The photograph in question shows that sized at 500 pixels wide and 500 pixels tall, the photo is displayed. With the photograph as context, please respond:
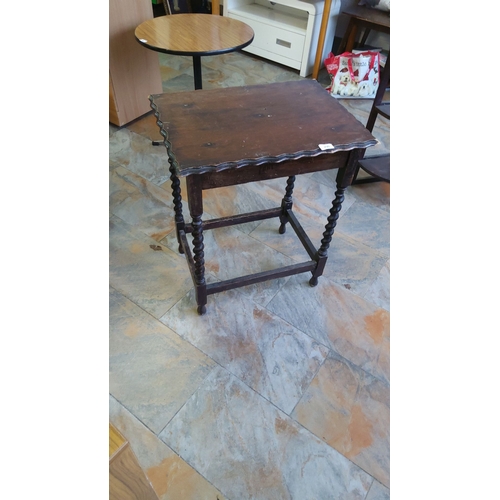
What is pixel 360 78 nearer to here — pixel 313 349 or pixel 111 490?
pixel 313 349

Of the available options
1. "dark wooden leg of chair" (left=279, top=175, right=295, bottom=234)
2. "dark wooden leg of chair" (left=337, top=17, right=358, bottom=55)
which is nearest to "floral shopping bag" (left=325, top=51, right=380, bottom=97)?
"dark wooden leg of chair" (left=337, top=17, right=358, bottom=55)

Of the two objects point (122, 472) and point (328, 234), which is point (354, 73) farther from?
point (122, 472)

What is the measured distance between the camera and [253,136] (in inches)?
47.2

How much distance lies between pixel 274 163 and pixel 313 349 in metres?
0.80

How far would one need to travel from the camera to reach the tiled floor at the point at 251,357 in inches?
48.0

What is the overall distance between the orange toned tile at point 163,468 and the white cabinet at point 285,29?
333 centimetres

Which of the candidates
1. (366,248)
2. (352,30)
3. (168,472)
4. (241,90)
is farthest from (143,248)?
(352,30)

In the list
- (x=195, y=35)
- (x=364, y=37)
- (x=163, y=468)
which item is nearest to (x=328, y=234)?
(x=163, y=468)

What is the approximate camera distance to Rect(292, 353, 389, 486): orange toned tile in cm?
127

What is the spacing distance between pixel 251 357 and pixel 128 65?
7.19 feet

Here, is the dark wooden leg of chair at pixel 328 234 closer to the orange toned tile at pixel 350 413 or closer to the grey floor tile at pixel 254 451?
the orange toned tile at pixel 350 413

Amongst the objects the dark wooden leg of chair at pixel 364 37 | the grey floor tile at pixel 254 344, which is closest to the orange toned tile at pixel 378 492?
the grey floor tile at pixel 254 344

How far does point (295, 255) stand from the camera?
193cm

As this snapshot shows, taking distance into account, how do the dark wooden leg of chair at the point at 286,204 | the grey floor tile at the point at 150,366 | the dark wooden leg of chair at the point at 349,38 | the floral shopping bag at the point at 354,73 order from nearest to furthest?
the grey floor tile at the point at 150,366, the dark wooden leg of chair at the point at 286,204, the floral shopping bag at the point at 354,73, the dark wooden leg of chair at the point at 349,38
